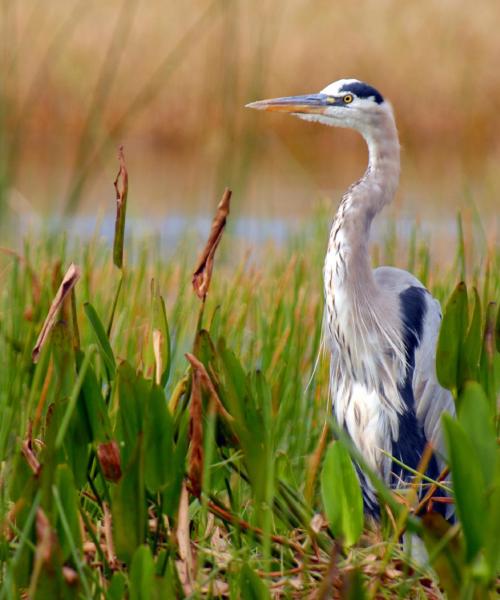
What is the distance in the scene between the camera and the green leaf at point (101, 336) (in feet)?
5.50

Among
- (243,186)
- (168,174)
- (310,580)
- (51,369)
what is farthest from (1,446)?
(168,174)

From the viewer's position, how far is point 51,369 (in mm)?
2023

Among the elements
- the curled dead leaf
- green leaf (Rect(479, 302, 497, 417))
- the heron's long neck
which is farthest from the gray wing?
the curled dead leaf

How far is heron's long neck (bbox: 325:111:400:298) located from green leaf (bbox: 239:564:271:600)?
146 centimetres

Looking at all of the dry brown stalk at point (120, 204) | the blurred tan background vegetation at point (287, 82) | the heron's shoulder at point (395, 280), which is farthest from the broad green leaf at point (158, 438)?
the blurred tan background vegetation at point (287, 82)

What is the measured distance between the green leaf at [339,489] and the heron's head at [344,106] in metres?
1.69

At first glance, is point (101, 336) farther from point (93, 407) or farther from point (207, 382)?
point (207, 382)

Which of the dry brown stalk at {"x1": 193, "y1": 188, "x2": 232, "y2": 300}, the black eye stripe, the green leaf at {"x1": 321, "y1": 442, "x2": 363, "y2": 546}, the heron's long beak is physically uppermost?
the black eye stripe

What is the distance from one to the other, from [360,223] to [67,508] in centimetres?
164

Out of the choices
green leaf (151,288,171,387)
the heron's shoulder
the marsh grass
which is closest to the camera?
the marsh grass

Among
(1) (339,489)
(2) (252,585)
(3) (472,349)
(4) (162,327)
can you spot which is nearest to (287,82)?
(4) (162,327)

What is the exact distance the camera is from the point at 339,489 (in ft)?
5.18

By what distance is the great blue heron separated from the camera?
9.47 feet

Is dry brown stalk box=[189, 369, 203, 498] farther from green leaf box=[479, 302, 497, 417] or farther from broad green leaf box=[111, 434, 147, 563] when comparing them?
green leaf box=[479, 302, 497, 417]
